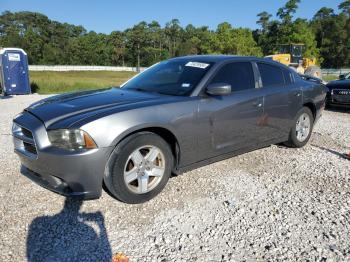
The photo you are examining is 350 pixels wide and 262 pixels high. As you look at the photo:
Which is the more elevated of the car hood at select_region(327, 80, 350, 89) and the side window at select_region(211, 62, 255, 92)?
the side window at select_region(211, 62, 255, 92)

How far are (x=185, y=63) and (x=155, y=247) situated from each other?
103 inches

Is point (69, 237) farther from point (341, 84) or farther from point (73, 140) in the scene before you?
point (341, 84)

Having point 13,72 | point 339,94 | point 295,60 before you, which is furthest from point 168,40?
point 339,94

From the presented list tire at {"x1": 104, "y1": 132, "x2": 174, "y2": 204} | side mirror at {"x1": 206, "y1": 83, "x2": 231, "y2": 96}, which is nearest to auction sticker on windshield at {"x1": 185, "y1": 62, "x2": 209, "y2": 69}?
side mirror at {"x1": 206, "y1": 83, "x2": 231, "y2": 96}

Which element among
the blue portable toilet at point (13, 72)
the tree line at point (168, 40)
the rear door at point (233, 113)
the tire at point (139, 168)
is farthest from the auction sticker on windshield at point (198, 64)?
the tree line at point (168, 40)

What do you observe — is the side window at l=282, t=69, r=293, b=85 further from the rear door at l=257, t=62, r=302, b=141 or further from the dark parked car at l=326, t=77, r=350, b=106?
the dark parked car at l=326, t=77, r=350, b=106

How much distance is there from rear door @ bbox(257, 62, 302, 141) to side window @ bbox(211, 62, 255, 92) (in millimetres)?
261

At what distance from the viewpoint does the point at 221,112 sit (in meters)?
4.09

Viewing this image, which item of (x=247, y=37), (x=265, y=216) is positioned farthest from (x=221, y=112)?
(x=247, y=37)

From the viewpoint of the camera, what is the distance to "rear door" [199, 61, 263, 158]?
4.00 metres

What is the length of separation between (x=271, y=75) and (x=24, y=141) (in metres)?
3.58

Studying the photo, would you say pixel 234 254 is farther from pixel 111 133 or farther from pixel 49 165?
pixel 49 165

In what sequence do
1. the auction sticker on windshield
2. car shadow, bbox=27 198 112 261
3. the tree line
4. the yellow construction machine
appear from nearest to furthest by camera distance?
car shadow, bbox=27 198 112 261, the auction sticker on windshield, the yellow construction machine, the tree line

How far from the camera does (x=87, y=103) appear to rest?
3.62 metres
